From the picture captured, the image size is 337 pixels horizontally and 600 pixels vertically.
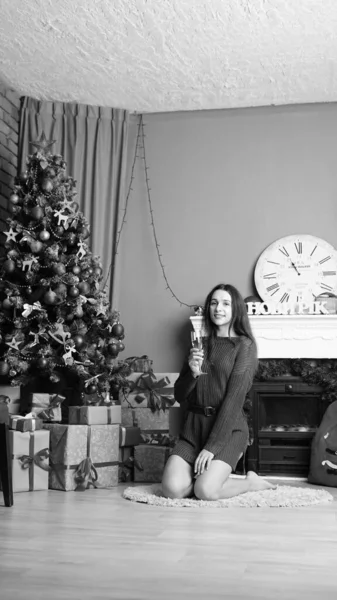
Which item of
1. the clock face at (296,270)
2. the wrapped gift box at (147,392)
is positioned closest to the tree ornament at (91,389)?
the wrapped gift box at (147,392)

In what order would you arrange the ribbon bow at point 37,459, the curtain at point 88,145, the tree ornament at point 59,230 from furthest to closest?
the curtain at point 88,145
the tree ornament at point 59,230
the ribbon bow at point 37,459

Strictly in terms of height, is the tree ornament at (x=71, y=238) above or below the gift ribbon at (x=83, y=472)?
above

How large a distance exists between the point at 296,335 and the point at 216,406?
52.8 inches

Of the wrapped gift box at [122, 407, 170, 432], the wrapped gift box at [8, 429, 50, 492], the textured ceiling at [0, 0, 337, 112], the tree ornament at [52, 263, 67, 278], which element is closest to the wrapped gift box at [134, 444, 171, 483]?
the wrapped gift box at [122, 407, 170, 432]

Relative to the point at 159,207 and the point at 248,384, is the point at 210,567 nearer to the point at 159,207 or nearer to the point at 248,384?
the point at 248,384

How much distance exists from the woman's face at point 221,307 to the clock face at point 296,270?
4.74 ft

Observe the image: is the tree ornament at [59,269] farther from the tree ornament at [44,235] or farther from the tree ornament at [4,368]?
the tree ornament at [4,368]

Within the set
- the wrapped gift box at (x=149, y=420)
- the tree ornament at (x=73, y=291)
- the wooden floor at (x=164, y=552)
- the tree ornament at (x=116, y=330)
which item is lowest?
the wooden floor at (x=164, y=552)

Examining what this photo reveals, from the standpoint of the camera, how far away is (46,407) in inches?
152

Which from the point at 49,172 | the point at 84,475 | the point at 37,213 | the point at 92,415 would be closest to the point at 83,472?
the point at 84,475

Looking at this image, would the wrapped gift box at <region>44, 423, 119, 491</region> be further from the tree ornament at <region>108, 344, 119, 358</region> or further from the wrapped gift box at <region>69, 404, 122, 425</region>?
the tree ornament at <region>108, 344, 119, 358</region>

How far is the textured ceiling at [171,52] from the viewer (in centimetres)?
380

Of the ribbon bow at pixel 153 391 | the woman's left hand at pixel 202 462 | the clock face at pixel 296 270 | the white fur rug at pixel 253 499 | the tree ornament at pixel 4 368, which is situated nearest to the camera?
the white fur rug at pixel 253 499

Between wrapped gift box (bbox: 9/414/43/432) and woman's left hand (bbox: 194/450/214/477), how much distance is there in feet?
3.04
